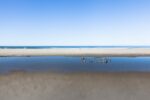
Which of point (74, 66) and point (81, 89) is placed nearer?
point (81, 89)

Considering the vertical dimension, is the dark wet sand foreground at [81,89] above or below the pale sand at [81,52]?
below

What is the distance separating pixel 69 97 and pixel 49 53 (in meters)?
19.1

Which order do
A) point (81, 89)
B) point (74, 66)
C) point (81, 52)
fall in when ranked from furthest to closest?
point (81, 52) < point (74, 66) < point (81, 89)

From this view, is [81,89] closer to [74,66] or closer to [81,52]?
[74,66]

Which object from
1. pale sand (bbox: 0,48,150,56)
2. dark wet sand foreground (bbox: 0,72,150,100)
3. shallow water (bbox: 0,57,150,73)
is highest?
pale sand (bbox: 0,48,150,56)

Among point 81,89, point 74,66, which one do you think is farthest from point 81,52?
point 81,89

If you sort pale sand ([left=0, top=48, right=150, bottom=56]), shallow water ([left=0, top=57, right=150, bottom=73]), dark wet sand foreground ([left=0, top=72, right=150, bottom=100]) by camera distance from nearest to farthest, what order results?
dark wet sand foreground ([left=0, top=72, right=150, bottom=100]), shallow water ([left=0, top=57, right=150, bottom=73]), pale sand ([left=0, top=48, right=150, bottom=56])

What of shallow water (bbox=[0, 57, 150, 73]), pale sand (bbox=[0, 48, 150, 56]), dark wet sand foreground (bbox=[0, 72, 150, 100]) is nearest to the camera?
dark wet sand foreground (bbox=[0, 72, 150, 100])

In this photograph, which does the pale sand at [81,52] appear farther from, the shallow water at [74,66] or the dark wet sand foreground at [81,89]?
the dark wet sand foreground at [81,89]

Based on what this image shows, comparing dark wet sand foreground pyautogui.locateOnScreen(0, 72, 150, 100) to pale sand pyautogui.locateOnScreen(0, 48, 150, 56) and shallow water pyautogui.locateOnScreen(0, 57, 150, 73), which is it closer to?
shallow water pyautogui.locateOnScreen(0, 57, 150, 73)

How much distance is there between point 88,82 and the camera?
332 inches

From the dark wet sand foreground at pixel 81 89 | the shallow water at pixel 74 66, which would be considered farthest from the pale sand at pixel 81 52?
the dark wet sand foreground at pixel 81 89

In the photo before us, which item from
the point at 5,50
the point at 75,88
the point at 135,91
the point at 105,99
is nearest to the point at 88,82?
the point at 75,88

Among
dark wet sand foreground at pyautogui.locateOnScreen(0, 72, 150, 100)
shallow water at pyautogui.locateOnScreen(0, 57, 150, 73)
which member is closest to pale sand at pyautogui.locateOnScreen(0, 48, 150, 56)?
shallow water at pyautogui.locateOnScreen(0, 57, 150, 73)
